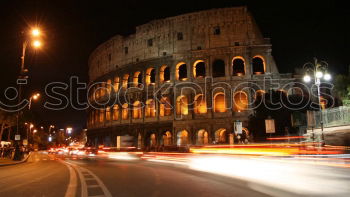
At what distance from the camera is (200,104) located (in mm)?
43000

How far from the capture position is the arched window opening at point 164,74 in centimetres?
4628

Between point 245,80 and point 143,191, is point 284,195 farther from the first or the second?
point 245,80

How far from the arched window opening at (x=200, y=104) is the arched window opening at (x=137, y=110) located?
9.91m

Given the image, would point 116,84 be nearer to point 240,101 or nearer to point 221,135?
point 221,135

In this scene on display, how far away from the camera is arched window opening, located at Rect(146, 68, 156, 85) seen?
48062 mm

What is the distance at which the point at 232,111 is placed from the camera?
40.0 m

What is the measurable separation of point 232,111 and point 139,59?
17.7 metres

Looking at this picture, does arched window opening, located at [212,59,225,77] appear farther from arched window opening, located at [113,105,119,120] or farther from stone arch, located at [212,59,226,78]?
arched window opening, located at [113,105,119,120]

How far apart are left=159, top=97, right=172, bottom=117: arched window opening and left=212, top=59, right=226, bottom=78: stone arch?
7.51 m

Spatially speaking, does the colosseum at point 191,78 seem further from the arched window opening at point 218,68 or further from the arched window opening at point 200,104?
the arched window opening at point 200,104

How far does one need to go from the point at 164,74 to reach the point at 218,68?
831 centimetres

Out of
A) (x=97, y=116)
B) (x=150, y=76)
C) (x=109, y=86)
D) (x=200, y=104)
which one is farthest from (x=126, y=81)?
(x=200, y=104)

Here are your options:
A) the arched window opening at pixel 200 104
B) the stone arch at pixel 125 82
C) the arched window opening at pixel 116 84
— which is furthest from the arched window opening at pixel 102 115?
the arched window opening at pixel 200 104

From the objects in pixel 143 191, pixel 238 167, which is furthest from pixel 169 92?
pixel 143 191
